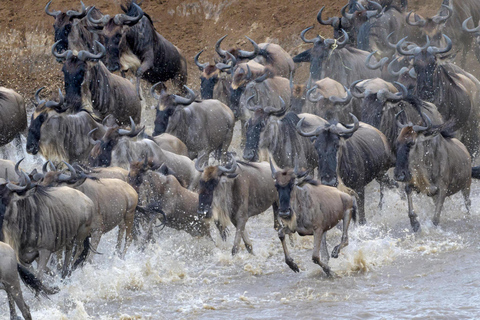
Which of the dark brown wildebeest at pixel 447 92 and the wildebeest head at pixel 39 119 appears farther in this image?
the dark brown wildebeest at pixel 447 92

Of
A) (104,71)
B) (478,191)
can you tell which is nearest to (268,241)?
(478,191)

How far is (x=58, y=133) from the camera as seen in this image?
12.3 meters

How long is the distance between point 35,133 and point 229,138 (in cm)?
296

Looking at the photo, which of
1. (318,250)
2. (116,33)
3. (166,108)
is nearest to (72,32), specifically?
(116,33)

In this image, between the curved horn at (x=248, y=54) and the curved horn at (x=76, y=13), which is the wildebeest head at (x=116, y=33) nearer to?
the curved horn at (x=76, y=13)

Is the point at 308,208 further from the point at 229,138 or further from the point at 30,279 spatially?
the point at 229,138

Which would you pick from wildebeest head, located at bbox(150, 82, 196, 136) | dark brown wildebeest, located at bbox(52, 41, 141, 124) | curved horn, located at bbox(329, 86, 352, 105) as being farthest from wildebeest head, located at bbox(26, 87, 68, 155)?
curved horn, located at bbox(329, 86, 352, 105)

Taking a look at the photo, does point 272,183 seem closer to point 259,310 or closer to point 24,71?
point 259,310

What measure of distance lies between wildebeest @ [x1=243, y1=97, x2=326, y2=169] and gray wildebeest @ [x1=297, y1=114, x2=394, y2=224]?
1.23ft

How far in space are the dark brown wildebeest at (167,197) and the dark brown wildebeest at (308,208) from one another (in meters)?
1.54

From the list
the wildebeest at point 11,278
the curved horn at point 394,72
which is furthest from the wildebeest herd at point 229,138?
the curved horn at point 394,72

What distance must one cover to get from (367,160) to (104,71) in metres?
4.73

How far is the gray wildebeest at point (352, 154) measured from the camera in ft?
34.5

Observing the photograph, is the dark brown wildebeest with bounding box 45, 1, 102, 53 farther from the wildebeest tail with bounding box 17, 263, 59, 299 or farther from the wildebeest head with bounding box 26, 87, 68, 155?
the wildebeest tail with bounding box 17, 263, 59, 299
